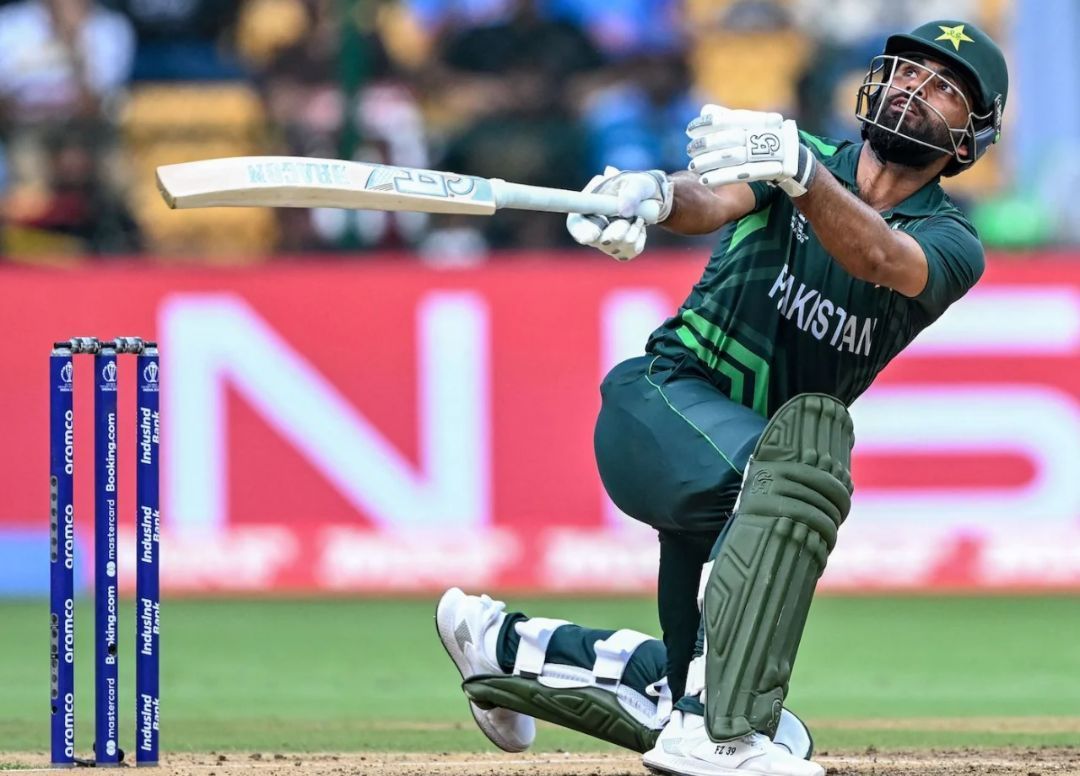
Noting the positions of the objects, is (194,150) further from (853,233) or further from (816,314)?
(853,233)

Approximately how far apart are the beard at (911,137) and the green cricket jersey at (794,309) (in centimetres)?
13

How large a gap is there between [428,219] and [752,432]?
6.40 meters

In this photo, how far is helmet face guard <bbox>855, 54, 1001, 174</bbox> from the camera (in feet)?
14.7

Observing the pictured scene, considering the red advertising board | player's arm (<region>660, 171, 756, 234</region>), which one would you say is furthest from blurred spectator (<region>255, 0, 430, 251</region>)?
player's arm (<region>660, 171, 756, 234</region>)

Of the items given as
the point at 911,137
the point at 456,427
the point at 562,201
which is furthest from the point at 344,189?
the point at 456,427

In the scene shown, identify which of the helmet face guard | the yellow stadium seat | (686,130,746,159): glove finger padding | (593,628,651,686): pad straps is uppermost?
the yellow stadium seat

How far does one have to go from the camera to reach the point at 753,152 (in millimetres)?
4043

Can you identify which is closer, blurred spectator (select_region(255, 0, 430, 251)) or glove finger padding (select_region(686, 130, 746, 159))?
glove finger padding (select_region(686, 130, 746, 159))

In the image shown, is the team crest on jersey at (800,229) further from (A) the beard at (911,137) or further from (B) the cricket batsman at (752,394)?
(A) the beard at (911,137)

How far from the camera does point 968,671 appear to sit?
24.1 feet

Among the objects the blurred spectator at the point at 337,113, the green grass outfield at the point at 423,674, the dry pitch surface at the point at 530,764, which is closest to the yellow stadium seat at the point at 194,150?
the blurred spectator at the point at 337,113

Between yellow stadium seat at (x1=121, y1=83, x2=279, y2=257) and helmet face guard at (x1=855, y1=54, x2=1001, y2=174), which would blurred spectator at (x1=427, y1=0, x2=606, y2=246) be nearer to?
yellow stadium seat at (x1=121, y1=83, x2=279, y2=257)

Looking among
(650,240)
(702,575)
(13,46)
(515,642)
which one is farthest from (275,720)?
(13,46)

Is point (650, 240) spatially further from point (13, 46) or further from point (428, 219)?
point (13, 46)
